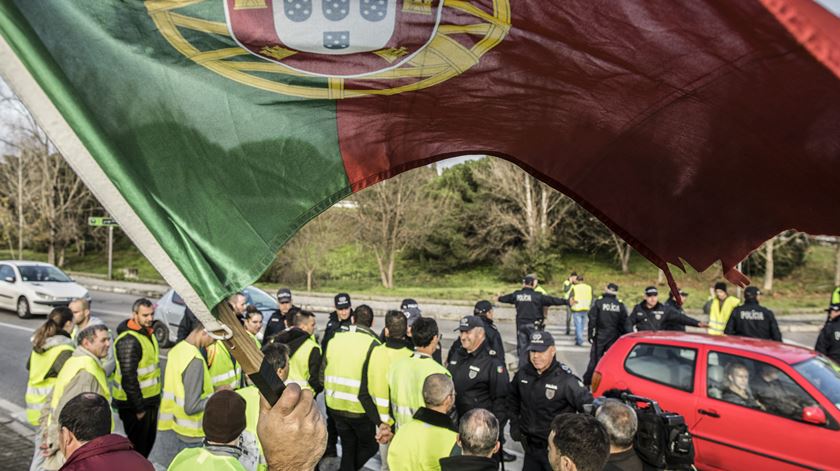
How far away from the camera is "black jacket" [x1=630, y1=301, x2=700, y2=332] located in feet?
35.7

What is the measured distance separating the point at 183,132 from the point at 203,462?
5.02 ft

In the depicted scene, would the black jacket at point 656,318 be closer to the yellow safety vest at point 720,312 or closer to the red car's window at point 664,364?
the yellow safety vest at point 720,312

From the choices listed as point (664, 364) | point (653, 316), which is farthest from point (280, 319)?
point (653, 316)

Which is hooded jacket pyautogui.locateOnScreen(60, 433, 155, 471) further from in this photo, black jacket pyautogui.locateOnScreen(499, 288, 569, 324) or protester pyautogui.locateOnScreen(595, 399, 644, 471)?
black jacket pyautogui.locateOnScreen(499, 288, 569, 324)

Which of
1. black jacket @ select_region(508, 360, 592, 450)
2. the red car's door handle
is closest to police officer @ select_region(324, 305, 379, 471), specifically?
black jacket @ select_region(508, 360, 592, 450)

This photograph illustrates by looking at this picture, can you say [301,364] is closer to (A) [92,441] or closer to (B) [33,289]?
(A) [92,441]

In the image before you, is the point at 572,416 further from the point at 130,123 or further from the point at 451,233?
the point at 451,233

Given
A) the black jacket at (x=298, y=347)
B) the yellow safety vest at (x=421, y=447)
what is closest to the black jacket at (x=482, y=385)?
the black jacket at (x=298, y=347)

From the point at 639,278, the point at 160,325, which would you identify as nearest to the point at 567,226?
Answer: the point at 639,278

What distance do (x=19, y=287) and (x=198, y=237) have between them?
1895 centimetres

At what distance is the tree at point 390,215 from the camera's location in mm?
31859

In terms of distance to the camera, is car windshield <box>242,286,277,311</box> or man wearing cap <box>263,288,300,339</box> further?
car windshield <box>242,286,277,311</box>

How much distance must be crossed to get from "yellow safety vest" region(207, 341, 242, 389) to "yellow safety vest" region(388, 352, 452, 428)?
1614 mm

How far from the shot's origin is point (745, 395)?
20.3ft
